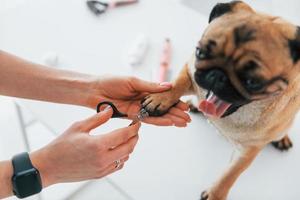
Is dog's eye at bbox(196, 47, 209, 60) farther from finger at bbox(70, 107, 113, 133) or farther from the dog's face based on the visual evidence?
finger at bbox(70, 107, 113, 133)

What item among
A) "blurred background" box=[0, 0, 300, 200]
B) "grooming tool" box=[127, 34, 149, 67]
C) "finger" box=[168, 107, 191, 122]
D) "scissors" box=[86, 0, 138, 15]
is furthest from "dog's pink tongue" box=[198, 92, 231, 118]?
"scissors" box=[86, 0, 138, 15]

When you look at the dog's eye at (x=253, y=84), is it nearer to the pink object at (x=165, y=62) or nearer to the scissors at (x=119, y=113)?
the scissors at (x=119, y=113)

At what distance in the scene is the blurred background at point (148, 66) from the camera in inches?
35.9

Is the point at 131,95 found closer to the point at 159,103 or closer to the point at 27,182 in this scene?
the point at 159,103

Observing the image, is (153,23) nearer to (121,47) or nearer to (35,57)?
(121,47)

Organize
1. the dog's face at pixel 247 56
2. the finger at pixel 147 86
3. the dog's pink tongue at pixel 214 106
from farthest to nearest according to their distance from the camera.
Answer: the finger at pixel 147 86 < the dog's pink tongue at pixel 214 106 < the dog's face at pixel 247 56

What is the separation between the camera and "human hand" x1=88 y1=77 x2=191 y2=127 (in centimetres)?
86

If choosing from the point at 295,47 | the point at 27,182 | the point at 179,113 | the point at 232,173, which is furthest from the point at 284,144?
the point at 27,182

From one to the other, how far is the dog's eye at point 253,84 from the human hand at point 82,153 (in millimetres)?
231

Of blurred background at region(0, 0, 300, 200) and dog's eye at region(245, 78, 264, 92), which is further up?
dog's eye at region(245, 78, 264, 92)

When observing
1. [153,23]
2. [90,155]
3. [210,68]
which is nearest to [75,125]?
[90,155]

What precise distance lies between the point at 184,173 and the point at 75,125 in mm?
286

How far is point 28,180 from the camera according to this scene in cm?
74

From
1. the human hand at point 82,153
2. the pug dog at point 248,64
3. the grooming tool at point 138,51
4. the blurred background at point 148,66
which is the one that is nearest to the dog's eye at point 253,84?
the pug dog at point 248,64
